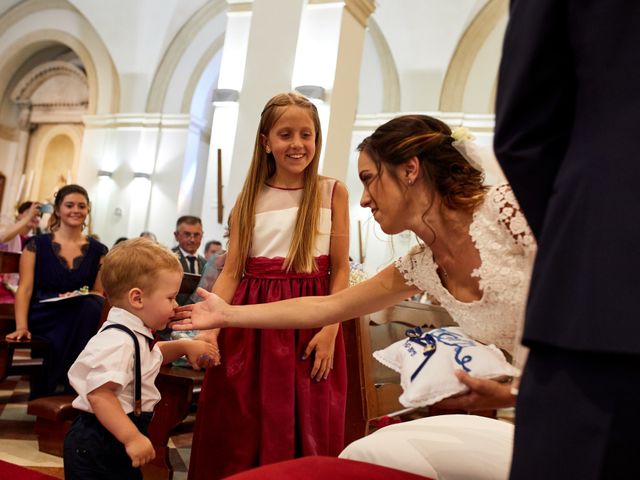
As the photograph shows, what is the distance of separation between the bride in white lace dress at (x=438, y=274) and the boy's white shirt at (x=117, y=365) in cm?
21

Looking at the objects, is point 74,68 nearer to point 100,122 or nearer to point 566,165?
point 100,122

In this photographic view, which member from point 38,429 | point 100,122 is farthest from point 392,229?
point 100,122

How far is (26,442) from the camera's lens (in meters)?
3.89

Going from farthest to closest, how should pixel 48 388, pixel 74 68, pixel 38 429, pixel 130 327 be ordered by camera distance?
pixel 74 68 → pixel 48 388 → pixel 38 429 → pixel 130 327

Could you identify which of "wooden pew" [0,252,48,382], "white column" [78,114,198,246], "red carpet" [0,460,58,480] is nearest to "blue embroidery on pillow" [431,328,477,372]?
"red carpet" [0,460,58,480]

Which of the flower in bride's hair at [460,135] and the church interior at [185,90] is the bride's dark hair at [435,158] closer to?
the flower in bride's hair at [460,135]

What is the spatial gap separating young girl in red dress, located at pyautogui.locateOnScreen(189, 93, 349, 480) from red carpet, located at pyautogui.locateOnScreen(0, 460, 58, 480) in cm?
50

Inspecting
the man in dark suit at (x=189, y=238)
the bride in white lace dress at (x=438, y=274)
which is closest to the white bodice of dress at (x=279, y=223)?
the bride in white lace dress at (x=438, y=274)

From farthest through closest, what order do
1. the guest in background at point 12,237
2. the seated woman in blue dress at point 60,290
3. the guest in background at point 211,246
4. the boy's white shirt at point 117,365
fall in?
the guest in background at point 211,246
the guest in background at point 12,237
the seated woman in blue dress at point 60,290
the boy's white shirt at point 117,365

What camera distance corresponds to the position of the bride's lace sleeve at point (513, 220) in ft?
5.21

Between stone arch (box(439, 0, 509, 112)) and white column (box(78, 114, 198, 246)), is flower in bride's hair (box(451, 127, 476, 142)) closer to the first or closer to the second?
stone arch (box(439, 0, 509, 112))

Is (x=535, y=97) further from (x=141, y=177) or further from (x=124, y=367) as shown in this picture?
(x=141, y=177)

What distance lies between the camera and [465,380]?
3.87 ft

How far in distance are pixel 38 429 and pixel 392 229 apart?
8.98 ft
